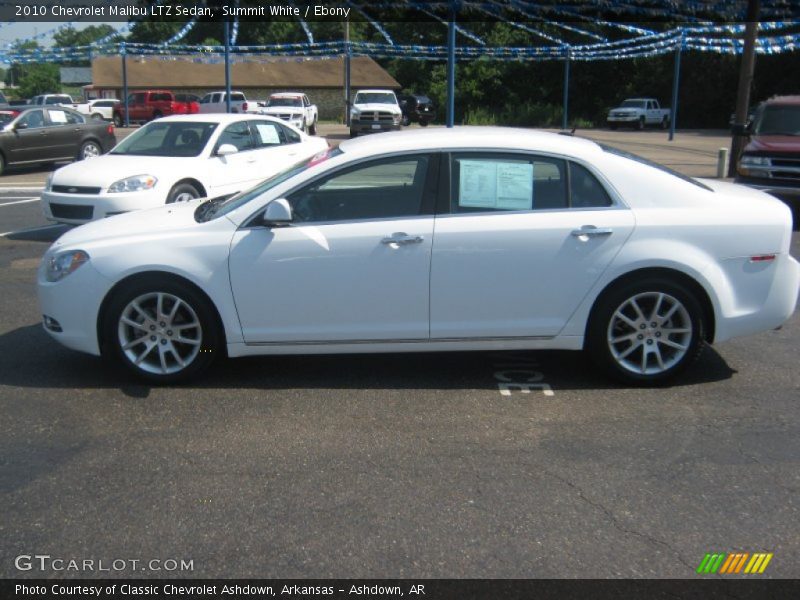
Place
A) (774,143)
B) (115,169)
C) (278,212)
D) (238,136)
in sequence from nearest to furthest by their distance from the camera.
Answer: (278,212) < (115,169) < (238,136) < (774,143)

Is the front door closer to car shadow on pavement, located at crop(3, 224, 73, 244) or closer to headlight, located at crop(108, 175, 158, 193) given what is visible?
headlight, located at crop(108, 175, 158, 193)

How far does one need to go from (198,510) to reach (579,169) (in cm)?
311

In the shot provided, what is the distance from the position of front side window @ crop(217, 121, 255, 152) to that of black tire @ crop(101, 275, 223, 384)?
6.23 m

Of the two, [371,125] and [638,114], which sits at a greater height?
[638,114]

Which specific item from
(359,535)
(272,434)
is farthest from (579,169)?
(359,535)

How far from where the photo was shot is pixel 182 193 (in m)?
10.2

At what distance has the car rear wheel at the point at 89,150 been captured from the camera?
65.1 ft

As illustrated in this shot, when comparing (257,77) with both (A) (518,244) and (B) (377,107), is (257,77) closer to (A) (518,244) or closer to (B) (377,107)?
(B) (377,107)

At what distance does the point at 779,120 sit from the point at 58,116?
15922 mm

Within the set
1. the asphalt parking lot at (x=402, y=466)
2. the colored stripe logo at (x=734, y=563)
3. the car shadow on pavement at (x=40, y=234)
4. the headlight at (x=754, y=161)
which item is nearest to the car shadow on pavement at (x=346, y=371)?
the asphalt parking lot at (x=402, y=466)

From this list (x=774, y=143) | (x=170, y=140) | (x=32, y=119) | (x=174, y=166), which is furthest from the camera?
(x=32, y=119)

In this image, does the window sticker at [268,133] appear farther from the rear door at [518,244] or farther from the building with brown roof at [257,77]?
the building with brown roof at [257,77]
